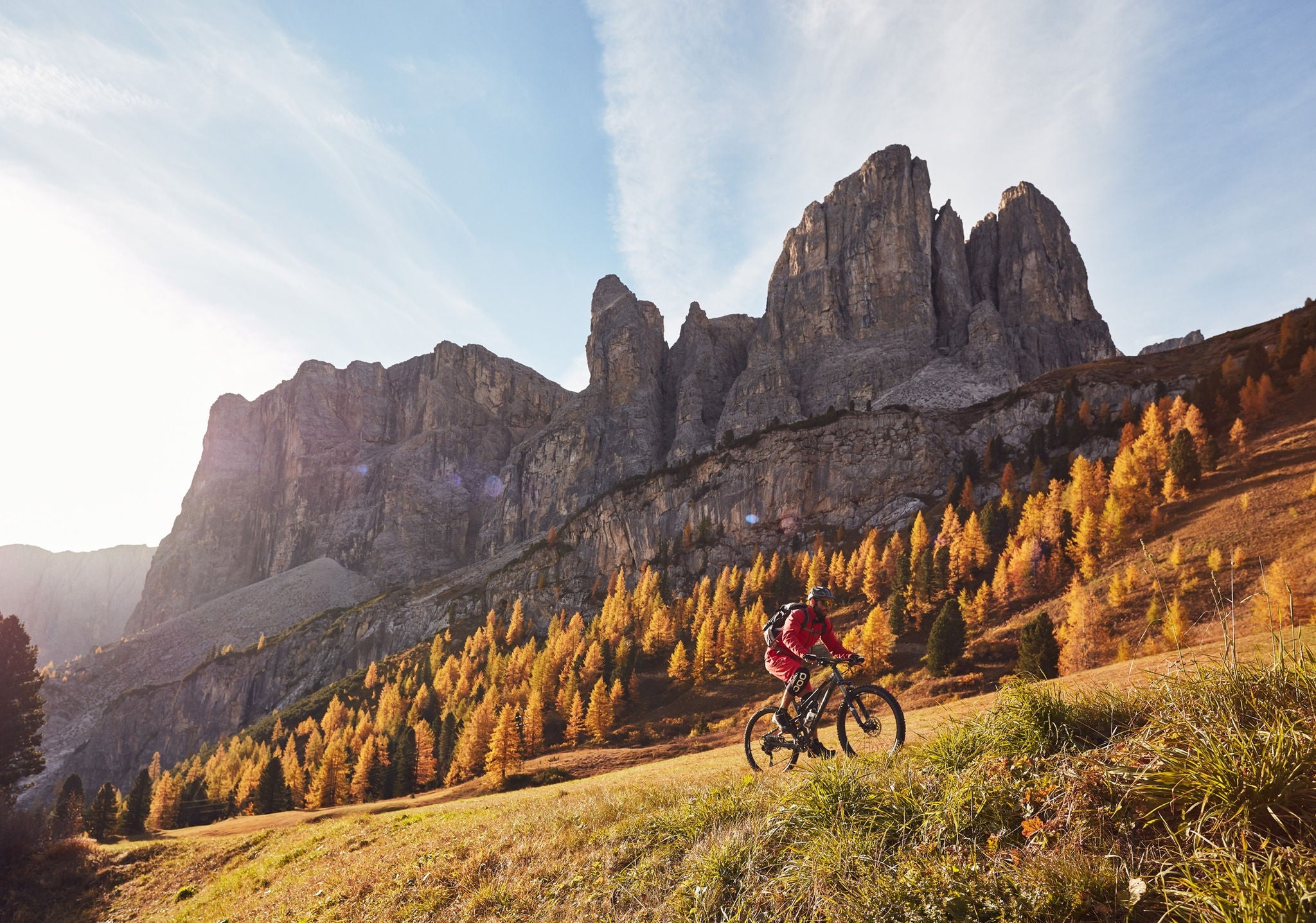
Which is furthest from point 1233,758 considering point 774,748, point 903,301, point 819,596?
point 903,301

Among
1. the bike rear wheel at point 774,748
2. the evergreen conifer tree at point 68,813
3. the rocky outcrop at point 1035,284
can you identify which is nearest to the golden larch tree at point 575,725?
the evergreen conifer tree at point 68,813

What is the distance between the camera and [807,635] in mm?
11062

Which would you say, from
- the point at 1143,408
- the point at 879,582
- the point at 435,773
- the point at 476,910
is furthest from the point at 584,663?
the point at 1143,408

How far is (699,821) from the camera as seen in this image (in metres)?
7.30

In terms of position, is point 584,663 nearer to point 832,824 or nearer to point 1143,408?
point 832,824

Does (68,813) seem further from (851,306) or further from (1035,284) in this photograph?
(1035,284)

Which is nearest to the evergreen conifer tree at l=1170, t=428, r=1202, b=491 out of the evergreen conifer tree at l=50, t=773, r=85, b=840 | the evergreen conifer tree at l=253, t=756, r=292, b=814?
the evergreen conifer tree at l=50, t=773, r=85, b=840

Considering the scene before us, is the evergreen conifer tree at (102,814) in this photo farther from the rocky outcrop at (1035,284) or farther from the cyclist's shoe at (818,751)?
the rocky outcrop at (1035,284)

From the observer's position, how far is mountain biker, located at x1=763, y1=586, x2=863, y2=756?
10984 mm

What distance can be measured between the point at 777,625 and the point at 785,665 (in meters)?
0.77

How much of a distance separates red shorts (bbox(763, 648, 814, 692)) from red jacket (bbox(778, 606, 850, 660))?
0.71 ft

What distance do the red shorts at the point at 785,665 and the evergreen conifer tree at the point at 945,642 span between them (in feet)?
153

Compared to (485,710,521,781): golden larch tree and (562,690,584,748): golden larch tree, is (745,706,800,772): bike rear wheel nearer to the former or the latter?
(485,710,521,781): golden larch tree

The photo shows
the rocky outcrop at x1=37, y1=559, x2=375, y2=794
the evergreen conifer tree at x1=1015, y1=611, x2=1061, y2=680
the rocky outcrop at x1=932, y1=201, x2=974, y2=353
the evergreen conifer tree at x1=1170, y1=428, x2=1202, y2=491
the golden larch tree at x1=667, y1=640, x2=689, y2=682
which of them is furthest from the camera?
the rocky outcrop at x1=932, y1=201, x2=974, y2=353
